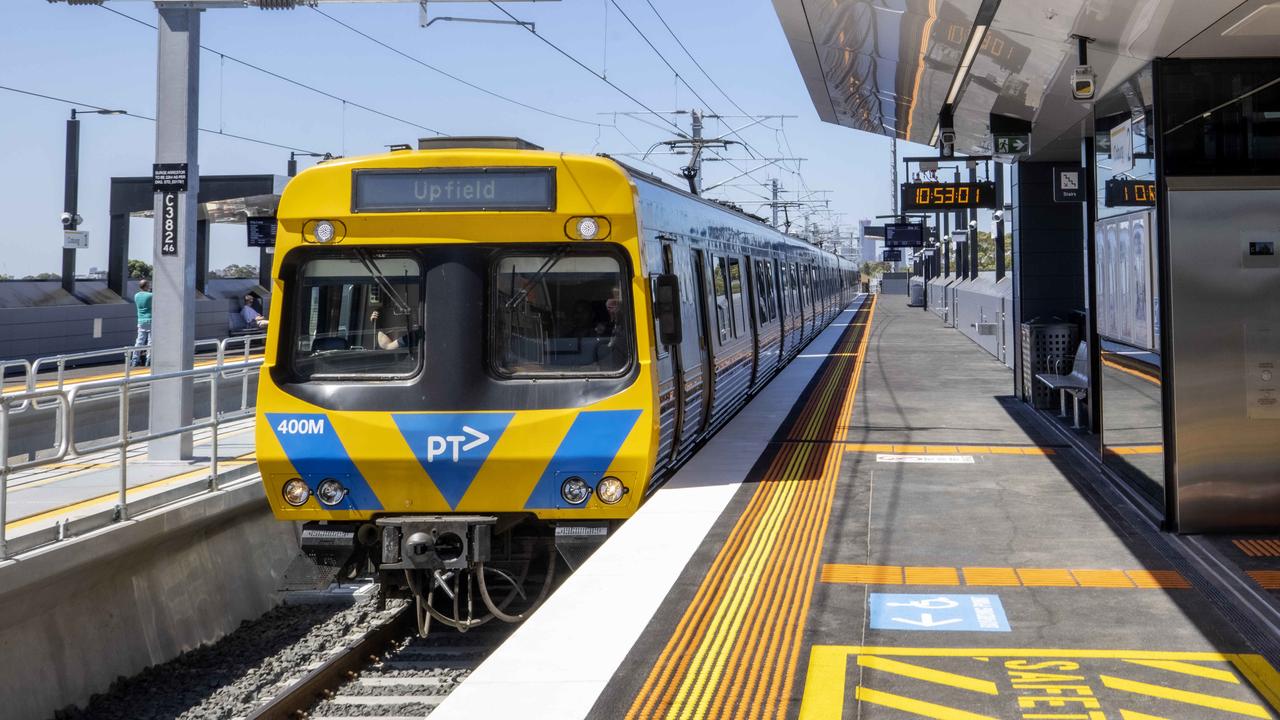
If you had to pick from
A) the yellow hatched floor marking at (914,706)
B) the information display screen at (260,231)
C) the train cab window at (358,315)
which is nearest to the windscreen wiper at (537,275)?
the train cab window at (358,315)

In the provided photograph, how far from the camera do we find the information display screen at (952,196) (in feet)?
58.5

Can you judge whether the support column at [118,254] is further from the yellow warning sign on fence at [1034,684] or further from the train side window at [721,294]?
the yellow warning sign on fence at [1034,684]

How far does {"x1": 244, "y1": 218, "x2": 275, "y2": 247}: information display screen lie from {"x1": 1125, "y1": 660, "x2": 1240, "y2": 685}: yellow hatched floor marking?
436 inches

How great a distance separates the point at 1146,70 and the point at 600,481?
4396 millimetres

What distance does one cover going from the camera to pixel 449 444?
7.99 m

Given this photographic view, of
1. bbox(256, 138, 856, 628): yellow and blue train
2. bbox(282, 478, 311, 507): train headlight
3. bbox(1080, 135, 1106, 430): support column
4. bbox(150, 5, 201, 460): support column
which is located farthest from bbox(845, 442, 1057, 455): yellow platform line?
bbox(150, 5, 201, 460): support column

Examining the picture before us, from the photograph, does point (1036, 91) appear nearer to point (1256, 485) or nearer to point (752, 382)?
point (1256, 485)

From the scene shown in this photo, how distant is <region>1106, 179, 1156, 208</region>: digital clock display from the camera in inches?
327

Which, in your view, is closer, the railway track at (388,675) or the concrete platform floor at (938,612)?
the concrete platform floor at (938,612)

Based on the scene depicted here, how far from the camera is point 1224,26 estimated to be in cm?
707

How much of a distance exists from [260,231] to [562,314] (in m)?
8.09

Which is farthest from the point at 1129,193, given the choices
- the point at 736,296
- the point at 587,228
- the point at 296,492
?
the point at 296,492

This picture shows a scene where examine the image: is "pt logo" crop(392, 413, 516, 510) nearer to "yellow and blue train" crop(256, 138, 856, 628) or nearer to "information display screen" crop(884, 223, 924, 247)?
"yellow and blue train" crop(256, 138, 856, 628)

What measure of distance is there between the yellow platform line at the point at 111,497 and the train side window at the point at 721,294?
15.2 ft
